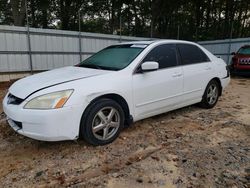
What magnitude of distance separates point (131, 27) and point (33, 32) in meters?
8.87

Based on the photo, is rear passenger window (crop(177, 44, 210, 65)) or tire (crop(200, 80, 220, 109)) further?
tire (crop(200, 80, 220, 109))

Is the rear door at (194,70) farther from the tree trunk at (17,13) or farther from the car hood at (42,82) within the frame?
the tree trunk at (17,13)

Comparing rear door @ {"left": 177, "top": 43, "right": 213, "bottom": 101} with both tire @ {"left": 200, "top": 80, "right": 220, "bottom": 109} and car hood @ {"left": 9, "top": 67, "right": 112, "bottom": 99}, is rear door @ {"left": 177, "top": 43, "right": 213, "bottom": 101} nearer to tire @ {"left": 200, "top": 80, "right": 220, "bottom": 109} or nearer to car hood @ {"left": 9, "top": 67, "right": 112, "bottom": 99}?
tire @ {"left": 200, "top": 80, "right": 220, "bottom": 109}

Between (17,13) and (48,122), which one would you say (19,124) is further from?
(17,13)

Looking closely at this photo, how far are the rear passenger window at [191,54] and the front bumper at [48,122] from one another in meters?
2.40

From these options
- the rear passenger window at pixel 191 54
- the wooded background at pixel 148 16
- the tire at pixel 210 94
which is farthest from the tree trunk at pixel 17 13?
the tire at pixel 210 94

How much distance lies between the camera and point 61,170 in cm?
251

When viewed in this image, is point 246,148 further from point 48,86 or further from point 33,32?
point 33,32

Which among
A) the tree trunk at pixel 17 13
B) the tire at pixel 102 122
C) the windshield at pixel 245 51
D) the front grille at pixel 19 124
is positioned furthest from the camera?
the tree trunk at pixel 17 13


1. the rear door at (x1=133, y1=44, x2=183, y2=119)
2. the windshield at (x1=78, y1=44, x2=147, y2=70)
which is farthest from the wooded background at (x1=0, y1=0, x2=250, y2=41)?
the rear door at (x1=133, y1=44, x2=183, y2=119)

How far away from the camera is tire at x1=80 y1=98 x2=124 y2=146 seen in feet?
9.31

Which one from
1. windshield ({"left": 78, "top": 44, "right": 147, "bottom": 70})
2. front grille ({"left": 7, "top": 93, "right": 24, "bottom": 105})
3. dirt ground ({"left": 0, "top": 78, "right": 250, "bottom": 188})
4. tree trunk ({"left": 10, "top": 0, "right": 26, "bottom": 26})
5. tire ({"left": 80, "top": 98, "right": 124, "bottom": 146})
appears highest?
tree trunk ({"left": 10, "top": 0, "right": 26, "bottom": 26})

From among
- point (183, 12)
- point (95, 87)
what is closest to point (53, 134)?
point (95, 87)

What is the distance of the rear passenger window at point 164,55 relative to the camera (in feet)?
12.0
